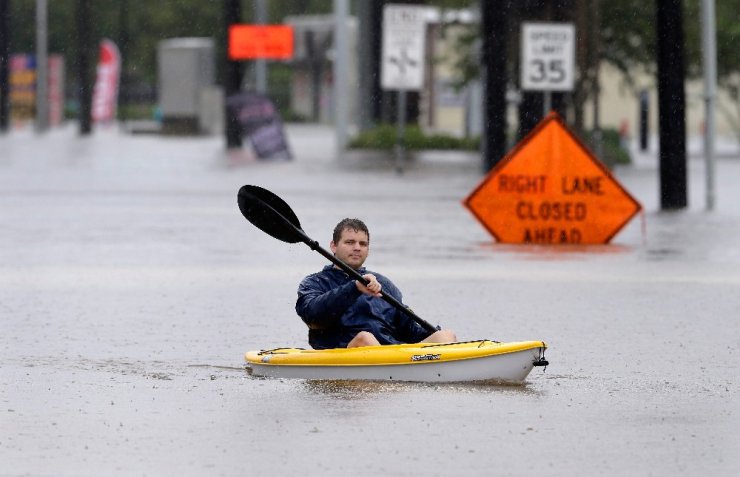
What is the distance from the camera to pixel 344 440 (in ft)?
27.1

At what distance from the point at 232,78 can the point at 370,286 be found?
4030cm

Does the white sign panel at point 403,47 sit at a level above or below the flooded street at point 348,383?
above

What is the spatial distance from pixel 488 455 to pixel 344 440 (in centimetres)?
64

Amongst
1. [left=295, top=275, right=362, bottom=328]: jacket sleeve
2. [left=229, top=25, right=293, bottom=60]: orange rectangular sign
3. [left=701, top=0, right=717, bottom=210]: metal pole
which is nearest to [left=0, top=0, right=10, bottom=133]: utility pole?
[left=229, top=25, right=293, bottom=60]: orange rectangular sign

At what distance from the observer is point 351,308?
1029 cm

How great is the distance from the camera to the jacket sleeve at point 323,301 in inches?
388

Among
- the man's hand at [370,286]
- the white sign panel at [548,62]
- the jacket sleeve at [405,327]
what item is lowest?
the jacket sleeve at [405,327]

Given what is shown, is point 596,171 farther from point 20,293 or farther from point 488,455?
point 488,455

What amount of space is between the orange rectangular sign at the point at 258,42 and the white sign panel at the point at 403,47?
40.9 feet

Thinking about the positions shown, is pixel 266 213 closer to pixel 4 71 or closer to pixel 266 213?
pixel 266 213

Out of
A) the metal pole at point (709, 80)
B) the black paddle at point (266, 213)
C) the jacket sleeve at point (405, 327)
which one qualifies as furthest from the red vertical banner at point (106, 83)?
the jacket sleeve at point (405, 327)

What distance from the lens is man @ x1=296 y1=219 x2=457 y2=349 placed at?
390 inches

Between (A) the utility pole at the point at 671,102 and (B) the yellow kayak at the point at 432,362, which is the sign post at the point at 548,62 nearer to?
(A) the utility pole at the point at 671,102

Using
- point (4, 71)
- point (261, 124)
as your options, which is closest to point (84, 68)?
point (4, 71)
